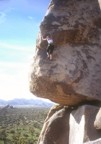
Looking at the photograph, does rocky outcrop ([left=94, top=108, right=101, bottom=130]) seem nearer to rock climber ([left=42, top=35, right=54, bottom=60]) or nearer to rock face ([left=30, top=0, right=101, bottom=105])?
rock face ([left=30, top=0, right=101, bottom=105])

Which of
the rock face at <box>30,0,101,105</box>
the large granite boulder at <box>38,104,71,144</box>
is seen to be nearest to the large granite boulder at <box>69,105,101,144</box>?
the rock face at <box>30,0,101,105</box>

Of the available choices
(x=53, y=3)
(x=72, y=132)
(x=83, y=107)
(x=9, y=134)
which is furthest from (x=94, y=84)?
(x=9, y=134)

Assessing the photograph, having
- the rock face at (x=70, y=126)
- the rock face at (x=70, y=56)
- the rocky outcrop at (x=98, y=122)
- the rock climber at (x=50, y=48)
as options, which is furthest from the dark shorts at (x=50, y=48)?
the rocky outcrop at (x=98, y=122)

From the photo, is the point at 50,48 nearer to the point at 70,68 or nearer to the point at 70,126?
the point at 70,68

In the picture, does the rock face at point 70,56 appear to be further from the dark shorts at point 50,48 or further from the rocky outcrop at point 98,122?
the rocky outcrop at point 98,122

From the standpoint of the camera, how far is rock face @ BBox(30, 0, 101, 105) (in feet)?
40.9

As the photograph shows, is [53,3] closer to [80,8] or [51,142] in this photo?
[80,8]

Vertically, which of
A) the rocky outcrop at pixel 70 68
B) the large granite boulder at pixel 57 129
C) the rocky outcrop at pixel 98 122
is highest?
the rocky outcrop at pixel 70 68

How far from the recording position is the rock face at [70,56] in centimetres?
1245

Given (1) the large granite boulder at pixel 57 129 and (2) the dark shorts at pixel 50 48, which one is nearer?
(2) the dark shorts at pixel 50 48

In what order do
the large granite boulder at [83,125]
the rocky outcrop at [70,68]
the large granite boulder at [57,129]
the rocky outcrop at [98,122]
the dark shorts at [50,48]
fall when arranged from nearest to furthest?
the rocky outcrop at [98,122] → the large granite boulder at [83,125] → the rocky outcrop at [70,68] → the dark shorts at [50,48] → the large granite boulder at [57,129]

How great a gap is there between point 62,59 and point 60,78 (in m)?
0.89

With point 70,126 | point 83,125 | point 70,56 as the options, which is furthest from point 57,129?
point 70,56

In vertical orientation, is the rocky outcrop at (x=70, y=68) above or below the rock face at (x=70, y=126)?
above
